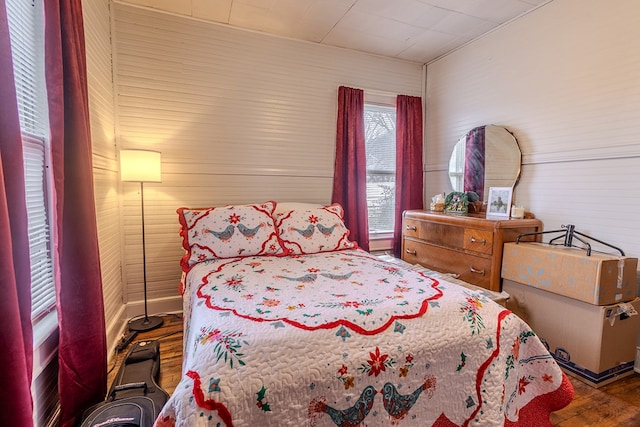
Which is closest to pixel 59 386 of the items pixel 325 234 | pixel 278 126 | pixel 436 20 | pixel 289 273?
pixel 289 273

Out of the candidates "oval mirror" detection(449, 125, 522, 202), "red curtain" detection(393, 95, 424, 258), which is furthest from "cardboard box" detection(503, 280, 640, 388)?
"red curtain" detection(393, 95, 424, 258)

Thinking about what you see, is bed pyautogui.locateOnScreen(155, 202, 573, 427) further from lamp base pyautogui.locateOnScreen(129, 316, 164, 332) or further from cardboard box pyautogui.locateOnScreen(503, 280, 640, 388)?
lamp base pyautogui.locateOnScreen(129, 316, 164, 332)

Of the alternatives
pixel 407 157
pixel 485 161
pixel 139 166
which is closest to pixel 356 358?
pixel 139 166

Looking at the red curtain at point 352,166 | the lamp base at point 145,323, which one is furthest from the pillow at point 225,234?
the red curtain at point 352,166

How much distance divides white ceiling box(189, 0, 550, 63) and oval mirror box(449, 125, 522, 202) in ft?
2.93

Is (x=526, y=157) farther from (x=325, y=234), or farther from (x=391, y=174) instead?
(x=325, y=234)

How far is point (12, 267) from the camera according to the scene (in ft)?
2.60

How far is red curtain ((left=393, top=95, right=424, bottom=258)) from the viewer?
340 centimetres

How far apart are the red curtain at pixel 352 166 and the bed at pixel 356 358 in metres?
1.53

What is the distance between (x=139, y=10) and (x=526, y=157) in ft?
10.8

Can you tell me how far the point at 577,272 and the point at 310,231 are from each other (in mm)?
1669

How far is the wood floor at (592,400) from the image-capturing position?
1499mm

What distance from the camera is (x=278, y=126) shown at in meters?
2.97

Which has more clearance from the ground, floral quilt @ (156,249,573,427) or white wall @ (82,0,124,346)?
white wall @ (82,0,124,346)
